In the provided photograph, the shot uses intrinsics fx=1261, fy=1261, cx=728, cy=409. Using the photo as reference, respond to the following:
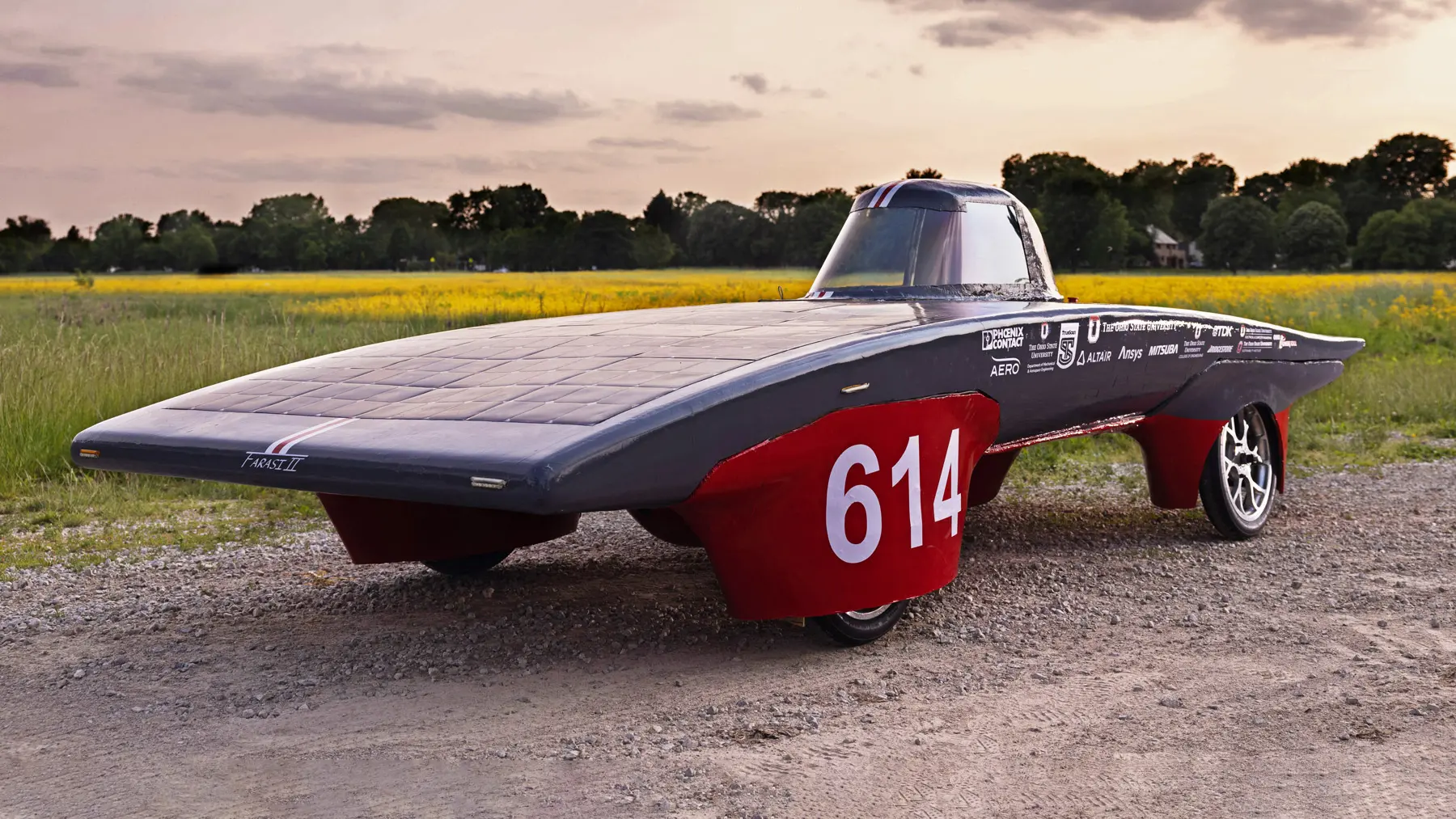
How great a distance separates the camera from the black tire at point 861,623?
4.21 meters

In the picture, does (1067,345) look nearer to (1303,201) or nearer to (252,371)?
(252,371)

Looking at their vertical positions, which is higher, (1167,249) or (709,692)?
(1167,249)

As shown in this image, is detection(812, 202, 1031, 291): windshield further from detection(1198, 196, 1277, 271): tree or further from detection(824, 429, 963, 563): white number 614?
detection(1198, 196, 1277, 271): tree

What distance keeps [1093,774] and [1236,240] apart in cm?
5788

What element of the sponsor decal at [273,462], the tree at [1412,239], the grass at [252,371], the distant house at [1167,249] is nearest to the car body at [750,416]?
the sponsor decal at [273,462]

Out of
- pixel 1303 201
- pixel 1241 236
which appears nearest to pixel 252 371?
pixel 1241 236

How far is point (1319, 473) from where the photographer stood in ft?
27.7

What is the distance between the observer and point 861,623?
4.29 m

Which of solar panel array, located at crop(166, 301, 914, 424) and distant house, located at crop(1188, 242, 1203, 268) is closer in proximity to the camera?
solar panel array, located at crop(166, 301, 914, 424)

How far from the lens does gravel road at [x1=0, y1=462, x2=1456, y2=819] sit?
3.10m

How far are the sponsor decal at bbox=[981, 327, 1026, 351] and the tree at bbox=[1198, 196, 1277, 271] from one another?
5283 centimetres

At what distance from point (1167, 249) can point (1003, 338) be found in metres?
53.4

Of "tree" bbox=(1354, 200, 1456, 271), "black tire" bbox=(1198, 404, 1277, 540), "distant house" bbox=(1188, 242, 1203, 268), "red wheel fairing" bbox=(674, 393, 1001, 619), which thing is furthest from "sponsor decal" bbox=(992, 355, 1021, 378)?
"distant house" bbox=(1188, 242, 1203, 268)

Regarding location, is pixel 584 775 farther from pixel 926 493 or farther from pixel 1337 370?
pixel 1337 370
